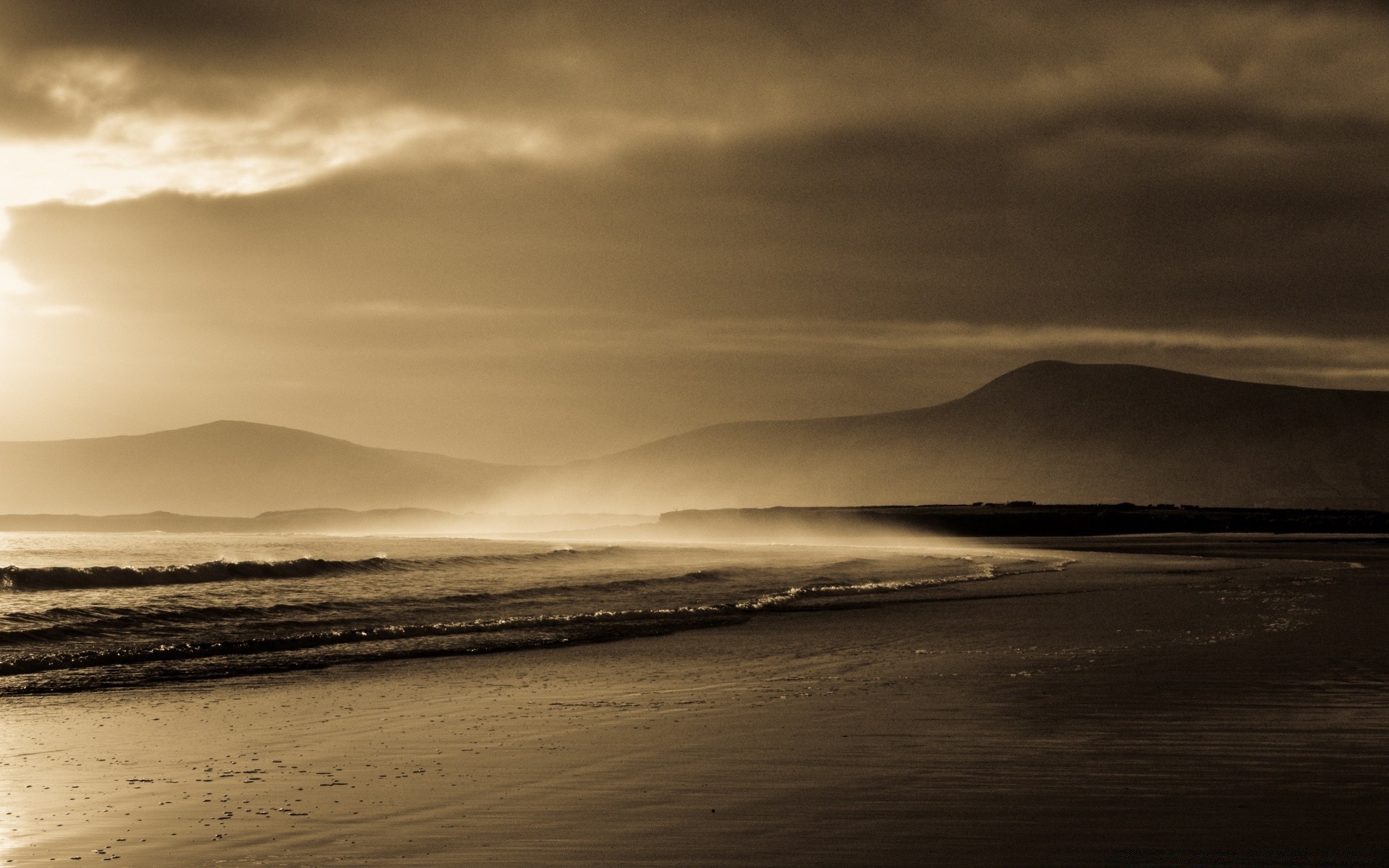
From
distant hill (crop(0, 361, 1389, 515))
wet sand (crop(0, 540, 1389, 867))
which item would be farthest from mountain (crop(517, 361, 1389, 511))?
wet sand (crop(0, 540, 1389, 867))

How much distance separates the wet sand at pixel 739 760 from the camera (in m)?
6.66

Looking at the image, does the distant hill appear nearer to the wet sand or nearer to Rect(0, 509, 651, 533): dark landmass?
Rect(0, 509, 651, 533): dark landmass

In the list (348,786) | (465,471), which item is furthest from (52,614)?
(465,471)

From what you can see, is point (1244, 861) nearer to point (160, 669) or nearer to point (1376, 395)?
point (160, 669)

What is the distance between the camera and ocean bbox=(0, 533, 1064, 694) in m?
15.5

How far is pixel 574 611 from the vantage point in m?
21.8

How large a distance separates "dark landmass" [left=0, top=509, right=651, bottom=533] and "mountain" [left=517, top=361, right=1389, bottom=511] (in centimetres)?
2710

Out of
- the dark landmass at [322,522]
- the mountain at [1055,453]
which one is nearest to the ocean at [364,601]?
the dark landmass at [322,522]

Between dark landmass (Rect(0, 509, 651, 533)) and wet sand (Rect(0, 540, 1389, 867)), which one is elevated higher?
dark landmass (Rect(0, 509, 651, 533))

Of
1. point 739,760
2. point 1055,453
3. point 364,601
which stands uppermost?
point 1055,453

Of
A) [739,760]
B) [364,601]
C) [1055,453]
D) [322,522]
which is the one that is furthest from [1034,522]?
[322,522]

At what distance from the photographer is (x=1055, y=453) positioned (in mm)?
152750

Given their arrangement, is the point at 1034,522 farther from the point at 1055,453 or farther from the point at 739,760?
the point at 739,760

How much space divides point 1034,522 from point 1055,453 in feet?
237
